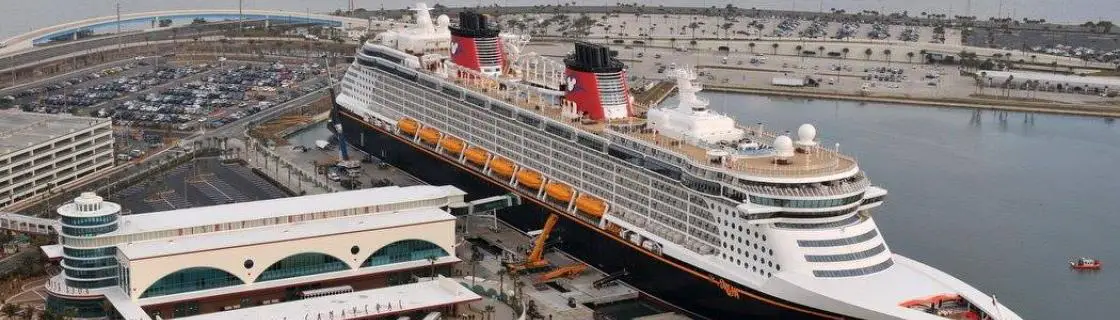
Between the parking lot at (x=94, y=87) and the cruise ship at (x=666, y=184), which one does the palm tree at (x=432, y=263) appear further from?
the parking lot at (x=94, y=87)

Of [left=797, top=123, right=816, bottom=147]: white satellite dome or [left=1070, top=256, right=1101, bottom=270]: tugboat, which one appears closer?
[left=797, top=123, right=816, bottom=147]: white satellite dome

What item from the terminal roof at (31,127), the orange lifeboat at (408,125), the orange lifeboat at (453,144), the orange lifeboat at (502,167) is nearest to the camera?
the orange lifeboat at (502,167)

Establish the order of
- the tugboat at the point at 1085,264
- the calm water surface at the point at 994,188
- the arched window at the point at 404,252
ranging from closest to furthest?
1. the arched window at the point at 404,252
2. the calm water surface at the point at 994,188
3. the tugboat at the point at 1085,264

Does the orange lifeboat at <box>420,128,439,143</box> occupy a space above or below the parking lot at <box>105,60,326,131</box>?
above

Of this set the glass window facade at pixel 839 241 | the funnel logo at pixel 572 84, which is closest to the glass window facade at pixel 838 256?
the glass window facade at pixel 839 241

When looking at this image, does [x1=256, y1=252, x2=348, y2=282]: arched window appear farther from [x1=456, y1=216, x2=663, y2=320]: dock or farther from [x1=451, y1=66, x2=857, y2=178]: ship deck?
[x1=451, y1=66, x2=857, y2=178]: ship deck

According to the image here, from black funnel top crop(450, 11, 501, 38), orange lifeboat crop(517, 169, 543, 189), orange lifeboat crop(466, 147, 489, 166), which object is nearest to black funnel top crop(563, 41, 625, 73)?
orange lifeboat crop(517, 169, 543, 189)
